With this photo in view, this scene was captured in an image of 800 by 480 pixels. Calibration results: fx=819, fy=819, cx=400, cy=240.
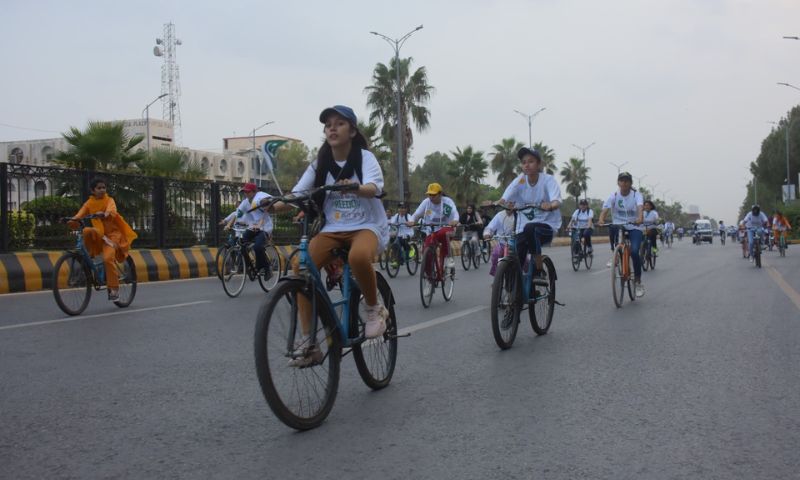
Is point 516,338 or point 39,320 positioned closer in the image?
point 516,338

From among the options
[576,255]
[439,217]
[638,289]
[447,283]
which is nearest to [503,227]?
[447,283]

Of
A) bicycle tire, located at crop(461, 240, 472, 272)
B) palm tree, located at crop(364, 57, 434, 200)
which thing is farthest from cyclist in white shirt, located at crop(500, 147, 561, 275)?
palm tree, located at crop(364, 57, 434, 200)

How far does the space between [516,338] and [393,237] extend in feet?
33.8

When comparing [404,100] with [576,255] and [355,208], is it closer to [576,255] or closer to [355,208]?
[576,255]

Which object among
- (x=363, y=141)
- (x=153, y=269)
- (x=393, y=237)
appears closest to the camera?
A: (x=363, y=141)

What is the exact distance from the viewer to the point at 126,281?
34.7ft

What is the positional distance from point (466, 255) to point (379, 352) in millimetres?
16643

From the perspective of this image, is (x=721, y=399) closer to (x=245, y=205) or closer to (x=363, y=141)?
(x=363, y=141)

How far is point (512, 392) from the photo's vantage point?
5168 millimetres

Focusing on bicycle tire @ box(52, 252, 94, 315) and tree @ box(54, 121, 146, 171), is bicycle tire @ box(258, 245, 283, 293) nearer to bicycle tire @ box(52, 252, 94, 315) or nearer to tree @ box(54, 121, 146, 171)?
bicycle tire @ box(52, 252, 94, 315)

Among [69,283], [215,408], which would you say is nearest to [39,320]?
[69,283]

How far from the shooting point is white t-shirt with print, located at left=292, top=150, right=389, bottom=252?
4844mm

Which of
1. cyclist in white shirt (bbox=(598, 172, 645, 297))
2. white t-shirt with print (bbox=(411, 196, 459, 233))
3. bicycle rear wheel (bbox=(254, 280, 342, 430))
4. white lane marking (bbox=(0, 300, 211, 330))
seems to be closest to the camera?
bicycle rear wheel (bbox=(254, 280, 342, 430))

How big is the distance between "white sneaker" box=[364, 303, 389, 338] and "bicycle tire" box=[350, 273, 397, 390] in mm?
49
